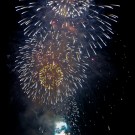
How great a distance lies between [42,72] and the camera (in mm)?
15883

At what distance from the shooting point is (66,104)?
25.8 m

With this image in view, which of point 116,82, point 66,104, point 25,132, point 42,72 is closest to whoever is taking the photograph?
point 42,72

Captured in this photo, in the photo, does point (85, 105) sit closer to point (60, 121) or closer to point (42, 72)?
point (60, 121)

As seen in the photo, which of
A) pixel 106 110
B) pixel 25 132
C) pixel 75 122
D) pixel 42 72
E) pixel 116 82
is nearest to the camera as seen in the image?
pixel 42 72

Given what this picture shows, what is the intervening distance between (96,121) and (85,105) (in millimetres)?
1528

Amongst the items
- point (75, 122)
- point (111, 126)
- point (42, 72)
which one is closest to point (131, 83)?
point (111, 126)

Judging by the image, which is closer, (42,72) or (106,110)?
(42,72)

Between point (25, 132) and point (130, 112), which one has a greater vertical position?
point (130, 112)

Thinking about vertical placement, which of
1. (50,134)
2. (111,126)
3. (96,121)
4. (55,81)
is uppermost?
(55,81)

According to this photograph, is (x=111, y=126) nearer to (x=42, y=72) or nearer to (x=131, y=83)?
(x=131, y=83)

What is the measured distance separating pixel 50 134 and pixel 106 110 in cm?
1530

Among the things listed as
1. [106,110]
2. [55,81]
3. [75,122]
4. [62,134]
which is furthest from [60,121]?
[55,81]

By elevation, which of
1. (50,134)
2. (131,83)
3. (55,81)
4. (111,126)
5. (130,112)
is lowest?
(50,134)

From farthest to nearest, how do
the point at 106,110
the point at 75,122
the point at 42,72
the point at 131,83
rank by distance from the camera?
1. the point at 75,122
2. the point at 106,110
3. the point at 131,83
4. the point at 42,72
